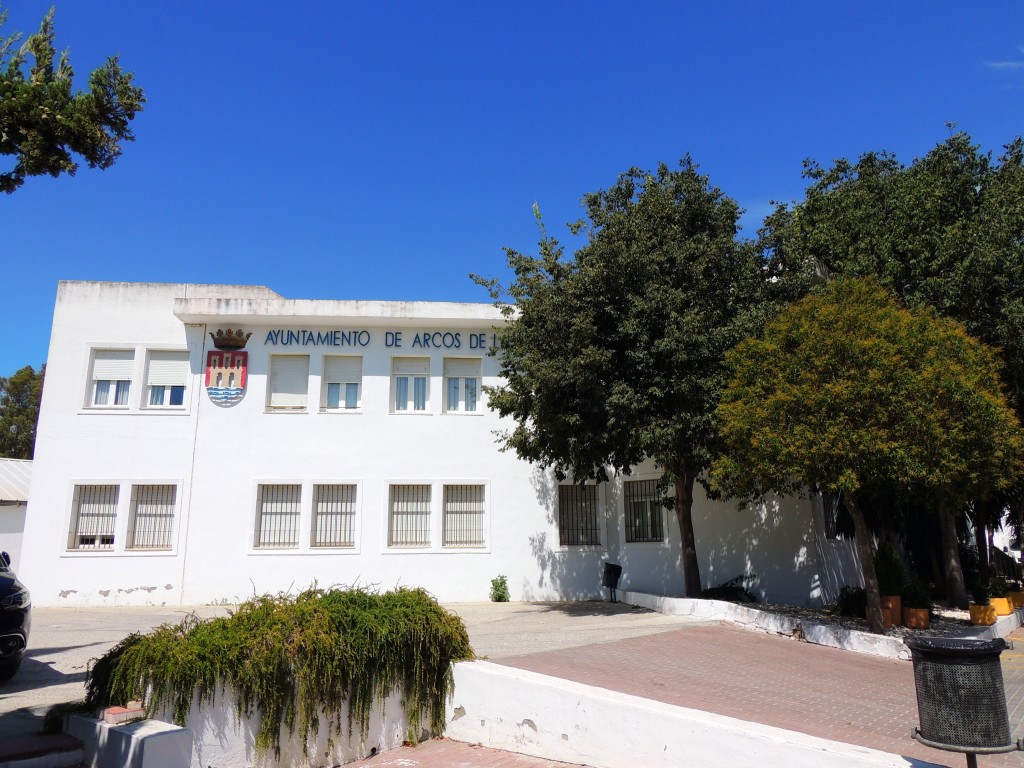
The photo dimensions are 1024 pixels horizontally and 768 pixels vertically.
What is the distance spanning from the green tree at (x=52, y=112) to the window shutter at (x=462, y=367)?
13.5 meters

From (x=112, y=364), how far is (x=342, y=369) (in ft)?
18.7

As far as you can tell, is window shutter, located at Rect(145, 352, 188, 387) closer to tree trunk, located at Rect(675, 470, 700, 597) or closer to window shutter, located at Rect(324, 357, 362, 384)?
window shutter, located at Rect(324, 357, 362, 384)

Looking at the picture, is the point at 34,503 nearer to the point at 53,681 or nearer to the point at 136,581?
the point at 136,581

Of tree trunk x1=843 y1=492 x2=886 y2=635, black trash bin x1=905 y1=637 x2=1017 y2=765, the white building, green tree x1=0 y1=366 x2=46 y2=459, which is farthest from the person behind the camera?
green tree x1=0 y1=366 x2=46 y2=459

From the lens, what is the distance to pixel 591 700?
6.24 m

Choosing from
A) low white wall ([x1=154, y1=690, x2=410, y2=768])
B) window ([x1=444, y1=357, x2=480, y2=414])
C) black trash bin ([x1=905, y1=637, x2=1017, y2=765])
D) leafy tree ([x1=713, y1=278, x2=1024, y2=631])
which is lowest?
low white wall ([x1=154, y1=690, x2=410, y2=768])

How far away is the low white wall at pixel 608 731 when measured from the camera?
5.18 metres

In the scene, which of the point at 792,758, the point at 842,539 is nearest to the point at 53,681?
the point at 792,758

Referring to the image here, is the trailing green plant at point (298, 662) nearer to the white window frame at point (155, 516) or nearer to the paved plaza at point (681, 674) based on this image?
the paved plaza at point (681, 674)

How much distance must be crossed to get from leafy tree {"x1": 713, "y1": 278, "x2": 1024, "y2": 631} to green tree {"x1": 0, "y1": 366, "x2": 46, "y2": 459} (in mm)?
39414

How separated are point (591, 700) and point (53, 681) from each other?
21.3ft

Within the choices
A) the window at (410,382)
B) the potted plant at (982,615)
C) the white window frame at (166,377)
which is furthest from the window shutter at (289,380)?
the potted plant at (982,615)

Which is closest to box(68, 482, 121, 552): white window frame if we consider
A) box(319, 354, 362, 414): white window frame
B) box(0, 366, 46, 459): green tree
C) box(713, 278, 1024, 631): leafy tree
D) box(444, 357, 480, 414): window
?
box(319, 354, 362, 414): white window frame

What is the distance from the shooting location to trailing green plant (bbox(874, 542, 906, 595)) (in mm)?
15055
